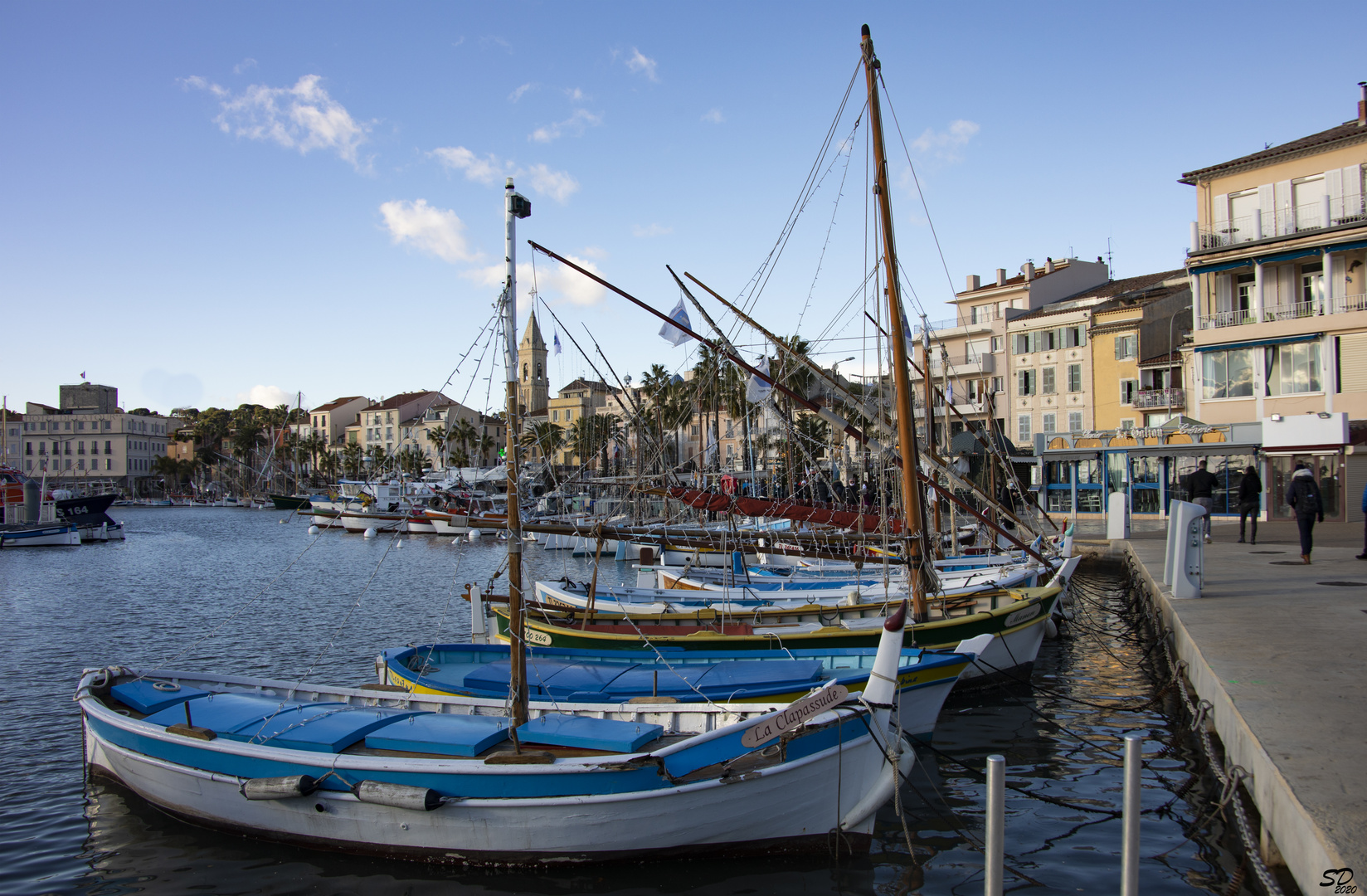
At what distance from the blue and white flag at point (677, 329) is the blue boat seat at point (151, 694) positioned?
12.2 meters

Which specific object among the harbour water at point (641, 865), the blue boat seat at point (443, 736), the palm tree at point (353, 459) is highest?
the palm tree at point (353, 459)

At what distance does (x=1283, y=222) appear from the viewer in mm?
37312

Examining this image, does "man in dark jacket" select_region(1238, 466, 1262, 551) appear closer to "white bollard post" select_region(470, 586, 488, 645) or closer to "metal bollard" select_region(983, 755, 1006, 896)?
"white bollard post" select_region(470, 586, 488, 645)

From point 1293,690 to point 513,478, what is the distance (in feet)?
30.0

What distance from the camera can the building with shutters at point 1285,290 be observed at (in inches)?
1352

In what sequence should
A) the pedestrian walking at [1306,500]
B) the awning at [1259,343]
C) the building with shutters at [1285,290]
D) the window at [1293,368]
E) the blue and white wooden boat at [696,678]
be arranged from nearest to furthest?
the blue and white wooden boat at [696,678] → the pedestrian walking at [1306,500] → the building with shutters at [1285,290] → the awning at [1259,343] → the window at [1293,368]

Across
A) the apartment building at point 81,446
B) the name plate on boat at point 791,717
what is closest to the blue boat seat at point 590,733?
the name plate on boat at point 791,717

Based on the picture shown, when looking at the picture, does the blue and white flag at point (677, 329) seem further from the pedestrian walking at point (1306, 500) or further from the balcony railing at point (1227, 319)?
the balcony railing at point (1227, 319)

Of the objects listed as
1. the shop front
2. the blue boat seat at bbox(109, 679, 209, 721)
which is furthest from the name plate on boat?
the shop front

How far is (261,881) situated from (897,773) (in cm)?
726

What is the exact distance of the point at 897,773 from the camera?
9172 millimetres

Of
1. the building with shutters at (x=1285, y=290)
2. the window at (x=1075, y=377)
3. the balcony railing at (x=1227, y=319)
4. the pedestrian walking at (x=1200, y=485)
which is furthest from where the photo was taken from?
the window at (x=1075, y=377)

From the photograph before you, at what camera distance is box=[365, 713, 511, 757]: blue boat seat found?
30.8ft

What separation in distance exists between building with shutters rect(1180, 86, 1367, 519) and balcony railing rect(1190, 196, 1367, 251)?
0.04 metres
